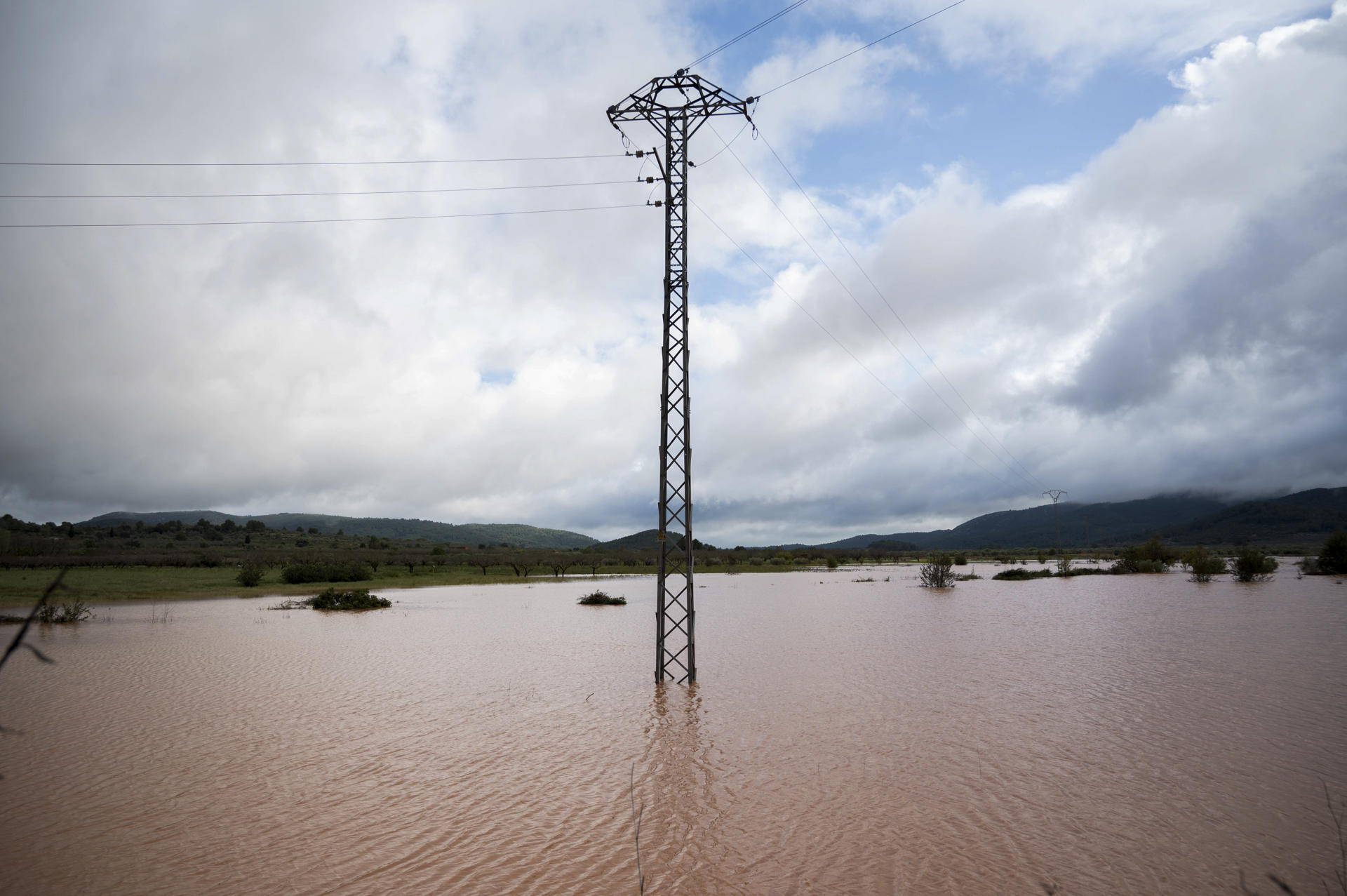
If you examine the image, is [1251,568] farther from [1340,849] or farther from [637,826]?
[637,826]

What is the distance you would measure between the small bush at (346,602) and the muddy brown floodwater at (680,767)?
10348 millimetres

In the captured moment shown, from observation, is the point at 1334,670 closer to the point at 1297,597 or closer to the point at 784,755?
the point at 784,755

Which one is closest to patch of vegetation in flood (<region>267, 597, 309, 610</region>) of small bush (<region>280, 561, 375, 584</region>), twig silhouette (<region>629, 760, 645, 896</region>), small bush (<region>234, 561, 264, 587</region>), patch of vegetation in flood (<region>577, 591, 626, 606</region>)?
small bush (<region>234, 561, 264, 587</region>)

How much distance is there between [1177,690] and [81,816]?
16.1 metres

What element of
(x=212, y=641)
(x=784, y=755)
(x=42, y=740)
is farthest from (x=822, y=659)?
(x=212, y=641)

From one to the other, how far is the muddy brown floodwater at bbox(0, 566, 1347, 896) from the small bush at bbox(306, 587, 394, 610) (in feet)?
34.0

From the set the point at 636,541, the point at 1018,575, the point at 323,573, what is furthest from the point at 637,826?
the point at 636,541

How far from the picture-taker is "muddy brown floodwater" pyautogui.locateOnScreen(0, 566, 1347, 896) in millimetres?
6715

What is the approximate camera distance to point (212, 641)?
69.5ft

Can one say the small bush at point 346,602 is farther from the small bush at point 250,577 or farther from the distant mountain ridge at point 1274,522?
the distant mountain ridge at point 1274,522

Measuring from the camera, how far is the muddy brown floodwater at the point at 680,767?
22.0ft

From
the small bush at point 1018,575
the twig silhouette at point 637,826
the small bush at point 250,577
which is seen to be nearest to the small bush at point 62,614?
the small bush at point 250,577

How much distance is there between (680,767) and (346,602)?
83.9ft

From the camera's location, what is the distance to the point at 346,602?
31.3 meters
